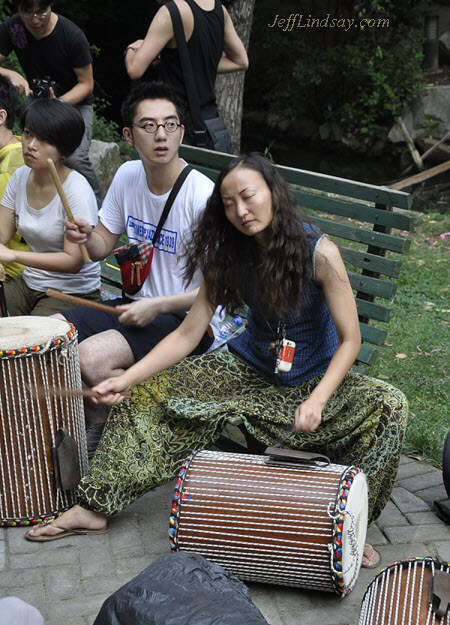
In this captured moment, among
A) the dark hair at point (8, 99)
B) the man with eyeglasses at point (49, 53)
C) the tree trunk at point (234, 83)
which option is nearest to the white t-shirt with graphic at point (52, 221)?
the dark hair at point (8, 99)

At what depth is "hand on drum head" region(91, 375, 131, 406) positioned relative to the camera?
2.63 meters

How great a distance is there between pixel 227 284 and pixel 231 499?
0.78 metres

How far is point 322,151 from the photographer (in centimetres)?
1530

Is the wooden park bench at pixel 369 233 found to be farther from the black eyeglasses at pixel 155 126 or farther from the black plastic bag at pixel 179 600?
the black plastic bag at pixel 179 600

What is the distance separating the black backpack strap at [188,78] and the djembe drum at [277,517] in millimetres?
2345

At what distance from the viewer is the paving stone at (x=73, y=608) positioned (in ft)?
8.13

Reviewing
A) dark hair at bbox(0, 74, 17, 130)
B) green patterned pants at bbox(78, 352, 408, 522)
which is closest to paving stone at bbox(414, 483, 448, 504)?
green patterned pants at bbox(78, 352, 408, 522)

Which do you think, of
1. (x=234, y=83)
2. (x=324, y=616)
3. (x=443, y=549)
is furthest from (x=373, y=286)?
(x=234, y=83)

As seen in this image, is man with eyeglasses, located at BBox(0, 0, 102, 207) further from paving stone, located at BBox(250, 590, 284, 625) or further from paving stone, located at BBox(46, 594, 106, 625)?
paving stone, located at BBox(250, 590, 284, 625)

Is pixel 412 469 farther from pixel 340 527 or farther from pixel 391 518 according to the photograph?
pixel 340 527

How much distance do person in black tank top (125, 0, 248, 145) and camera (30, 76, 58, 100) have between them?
57 cm

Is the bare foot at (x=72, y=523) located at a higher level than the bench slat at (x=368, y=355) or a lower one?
lower

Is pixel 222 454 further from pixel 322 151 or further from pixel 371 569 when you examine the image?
pixel 322 151

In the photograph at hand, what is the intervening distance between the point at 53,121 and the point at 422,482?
2.25 metres
